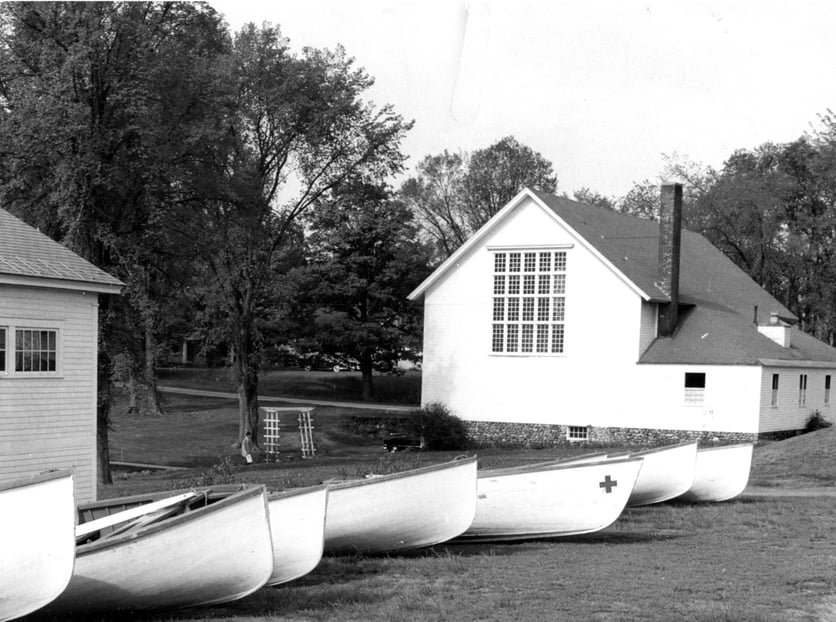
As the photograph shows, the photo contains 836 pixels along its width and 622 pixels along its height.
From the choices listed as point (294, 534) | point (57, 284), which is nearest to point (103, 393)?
point (57, 284)

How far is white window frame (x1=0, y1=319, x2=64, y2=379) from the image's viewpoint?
23.0 meters

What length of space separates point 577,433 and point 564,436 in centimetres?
52

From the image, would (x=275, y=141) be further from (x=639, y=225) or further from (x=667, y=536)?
(x=667, y=536)

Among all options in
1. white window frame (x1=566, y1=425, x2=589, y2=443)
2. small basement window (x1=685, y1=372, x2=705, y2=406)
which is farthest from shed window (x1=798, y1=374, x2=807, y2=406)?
white window frame (x1=566, y1=425, x2=589, y2=443)

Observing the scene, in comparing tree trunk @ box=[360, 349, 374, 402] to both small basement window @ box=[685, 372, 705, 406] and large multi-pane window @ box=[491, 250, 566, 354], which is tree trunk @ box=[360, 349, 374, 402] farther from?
small basement window @ box=[685, 372, 705, 406]

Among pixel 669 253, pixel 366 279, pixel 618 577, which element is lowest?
pixel 618 577

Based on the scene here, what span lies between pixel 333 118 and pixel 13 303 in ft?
78.1

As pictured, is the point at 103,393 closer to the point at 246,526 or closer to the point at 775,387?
the point at 246,526

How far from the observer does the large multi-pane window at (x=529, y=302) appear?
43.9 m

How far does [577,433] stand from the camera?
143 feet

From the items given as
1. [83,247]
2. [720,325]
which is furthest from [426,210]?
[83,247]

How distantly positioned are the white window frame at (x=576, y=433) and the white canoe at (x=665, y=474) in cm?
2210

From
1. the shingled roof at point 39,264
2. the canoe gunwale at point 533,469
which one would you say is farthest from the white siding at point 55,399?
the canoe gunwale at point 533,469

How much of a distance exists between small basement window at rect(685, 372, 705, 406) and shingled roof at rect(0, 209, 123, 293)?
2361cm
